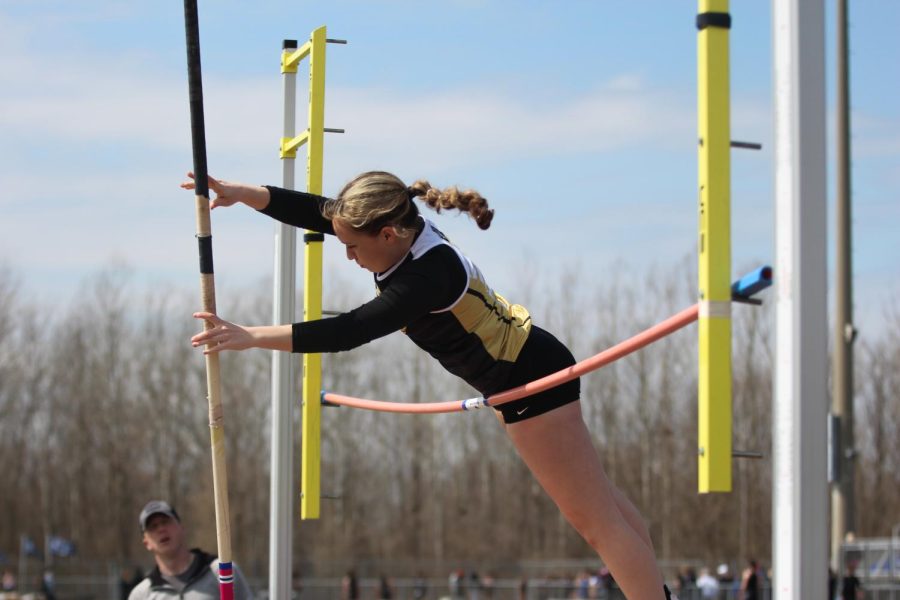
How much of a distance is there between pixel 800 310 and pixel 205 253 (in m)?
1.88

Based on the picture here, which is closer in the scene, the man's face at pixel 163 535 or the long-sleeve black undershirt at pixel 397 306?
the long-sleeve black undershirt at pixel 397 306

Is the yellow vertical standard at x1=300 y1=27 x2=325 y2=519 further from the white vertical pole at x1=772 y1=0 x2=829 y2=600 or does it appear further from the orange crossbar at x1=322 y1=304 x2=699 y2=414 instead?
the white vertical pole at x1=772 y1=0 x2=829 y2=600

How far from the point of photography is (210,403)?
3977 mm

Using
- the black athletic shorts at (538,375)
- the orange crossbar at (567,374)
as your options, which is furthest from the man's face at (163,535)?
the black athletic shorts at (538,375)

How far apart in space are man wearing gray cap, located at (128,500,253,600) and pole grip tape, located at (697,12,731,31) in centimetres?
344

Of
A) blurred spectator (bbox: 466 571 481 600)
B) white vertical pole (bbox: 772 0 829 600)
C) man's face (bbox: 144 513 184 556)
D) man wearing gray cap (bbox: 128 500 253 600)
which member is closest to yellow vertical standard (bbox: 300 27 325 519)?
man wearing gray cap (bbox: 128 500 253 600)

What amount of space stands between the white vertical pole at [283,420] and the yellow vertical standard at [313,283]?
0.42 ft

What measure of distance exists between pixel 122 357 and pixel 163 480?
14.7 ft

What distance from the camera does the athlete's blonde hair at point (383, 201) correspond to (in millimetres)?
3760

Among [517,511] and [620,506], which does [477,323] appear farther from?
[517,511]

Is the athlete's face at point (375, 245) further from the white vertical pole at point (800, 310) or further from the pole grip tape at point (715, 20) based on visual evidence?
the white vertical pole at point (800, 310)

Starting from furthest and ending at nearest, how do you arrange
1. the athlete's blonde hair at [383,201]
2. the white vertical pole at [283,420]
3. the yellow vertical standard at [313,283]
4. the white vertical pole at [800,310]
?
1. the white vertical pole at [283,420]
2. the yellow vertical standard at [313,283]
3. the athlete's blonde hair at [383,201]
4. the white vertical pole at [800,310]

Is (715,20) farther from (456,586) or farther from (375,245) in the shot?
(456,586)

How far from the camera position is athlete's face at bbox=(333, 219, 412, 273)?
3.77 m
